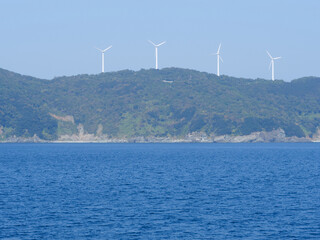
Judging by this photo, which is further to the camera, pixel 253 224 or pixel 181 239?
pixel 253 224

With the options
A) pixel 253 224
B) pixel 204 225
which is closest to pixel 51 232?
pixel 204 225

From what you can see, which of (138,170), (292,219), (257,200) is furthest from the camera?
(138,170)

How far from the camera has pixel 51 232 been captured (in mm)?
46438

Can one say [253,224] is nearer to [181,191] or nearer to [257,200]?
[257,200]

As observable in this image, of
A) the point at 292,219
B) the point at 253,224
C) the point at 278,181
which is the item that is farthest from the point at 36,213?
the point at 278,181

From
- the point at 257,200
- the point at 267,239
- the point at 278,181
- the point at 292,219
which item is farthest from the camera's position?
the point at 278,181

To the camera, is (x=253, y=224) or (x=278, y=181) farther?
(x=278, y=181)

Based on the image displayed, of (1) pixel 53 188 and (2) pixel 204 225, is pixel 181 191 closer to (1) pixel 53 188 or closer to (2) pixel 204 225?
(1) pixel 53 188

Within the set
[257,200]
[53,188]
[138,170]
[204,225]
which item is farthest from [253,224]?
[138,170]

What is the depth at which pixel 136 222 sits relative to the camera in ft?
165

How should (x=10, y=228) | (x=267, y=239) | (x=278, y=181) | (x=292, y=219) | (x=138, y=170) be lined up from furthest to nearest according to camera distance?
(x=138, y=170), (x=278, y=181), (x=292, y=219), (x=10, y=228), (x=267, y=239)

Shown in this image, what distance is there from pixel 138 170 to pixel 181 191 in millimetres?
33797

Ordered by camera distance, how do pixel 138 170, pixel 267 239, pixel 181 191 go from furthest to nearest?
pixel 138 170
pixel 181 191
pixel 267 239

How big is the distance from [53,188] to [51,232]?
27604 millimetres
